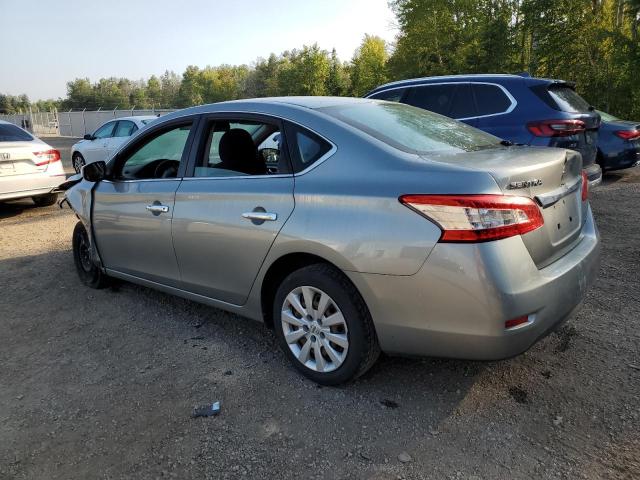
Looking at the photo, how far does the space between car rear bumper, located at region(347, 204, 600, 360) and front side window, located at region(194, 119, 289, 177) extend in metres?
1.21

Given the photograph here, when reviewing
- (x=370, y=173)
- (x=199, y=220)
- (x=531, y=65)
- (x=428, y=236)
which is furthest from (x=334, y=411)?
(x=531, y=65)

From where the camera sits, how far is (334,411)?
2791 mm

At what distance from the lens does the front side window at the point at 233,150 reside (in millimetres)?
3422

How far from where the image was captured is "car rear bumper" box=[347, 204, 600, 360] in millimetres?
2314

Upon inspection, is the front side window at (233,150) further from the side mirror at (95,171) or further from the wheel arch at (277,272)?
the side mirror at (95,171)

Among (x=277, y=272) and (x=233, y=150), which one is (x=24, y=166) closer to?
(x=233, y=150)

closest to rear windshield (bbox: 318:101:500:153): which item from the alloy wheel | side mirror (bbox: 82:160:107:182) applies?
the alloy wheel

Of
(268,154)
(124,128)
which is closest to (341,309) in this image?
(268,154)

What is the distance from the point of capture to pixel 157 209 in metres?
3.73

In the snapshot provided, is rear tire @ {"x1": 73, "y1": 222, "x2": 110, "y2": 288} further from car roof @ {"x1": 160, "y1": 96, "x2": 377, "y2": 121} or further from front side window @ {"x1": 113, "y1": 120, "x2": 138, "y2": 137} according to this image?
front side window @ {"x1": 113, "y1": 120, "x2": 138, "y2": 137}

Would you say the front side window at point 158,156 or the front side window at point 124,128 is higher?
the front side window at point 124,128

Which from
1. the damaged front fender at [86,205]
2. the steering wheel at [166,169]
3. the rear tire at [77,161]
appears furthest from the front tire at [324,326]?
the rear tire at [77,161]

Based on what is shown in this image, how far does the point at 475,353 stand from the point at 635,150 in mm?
8549

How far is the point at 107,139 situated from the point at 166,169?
10.4 metres
